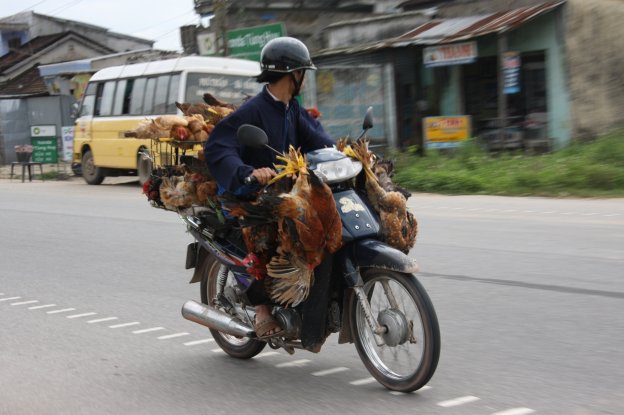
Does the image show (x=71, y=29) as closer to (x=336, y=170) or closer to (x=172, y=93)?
(x=172, y=93)

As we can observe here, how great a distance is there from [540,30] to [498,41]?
0.95m

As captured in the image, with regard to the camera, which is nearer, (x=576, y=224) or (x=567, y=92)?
(x=576, y=224)

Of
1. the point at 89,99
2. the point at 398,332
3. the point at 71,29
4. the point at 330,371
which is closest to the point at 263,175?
the point at 398,332

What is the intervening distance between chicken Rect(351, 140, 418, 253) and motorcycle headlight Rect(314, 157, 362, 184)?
0.11 metres

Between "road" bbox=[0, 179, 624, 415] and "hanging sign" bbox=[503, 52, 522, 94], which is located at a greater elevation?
"hanging sign" bbox=[503, 52, 522, 94]

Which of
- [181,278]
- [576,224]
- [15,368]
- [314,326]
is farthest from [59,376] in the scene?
[576,224]

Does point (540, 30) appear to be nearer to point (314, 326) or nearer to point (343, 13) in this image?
point (343, 13)

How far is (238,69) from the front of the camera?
19859mm

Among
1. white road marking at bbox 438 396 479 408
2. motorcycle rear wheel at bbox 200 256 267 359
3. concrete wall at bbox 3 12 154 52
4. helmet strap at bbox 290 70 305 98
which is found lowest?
white road marking at bbox 438 396 479 408

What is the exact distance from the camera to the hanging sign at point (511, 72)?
61.7ft

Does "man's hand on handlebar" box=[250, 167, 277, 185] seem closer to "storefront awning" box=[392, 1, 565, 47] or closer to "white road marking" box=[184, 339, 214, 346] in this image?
"white road marking" box=[184, 339, 214, 346]

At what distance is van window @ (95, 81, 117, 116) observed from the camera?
21.2m

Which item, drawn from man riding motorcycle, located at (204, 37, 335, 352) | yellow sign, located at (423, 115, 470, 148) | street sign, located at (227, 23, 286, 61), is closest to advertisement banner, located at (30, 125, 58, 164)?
street sign, located at (227, 23, 286, 61)

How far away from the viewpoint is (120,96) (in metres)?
20.9
